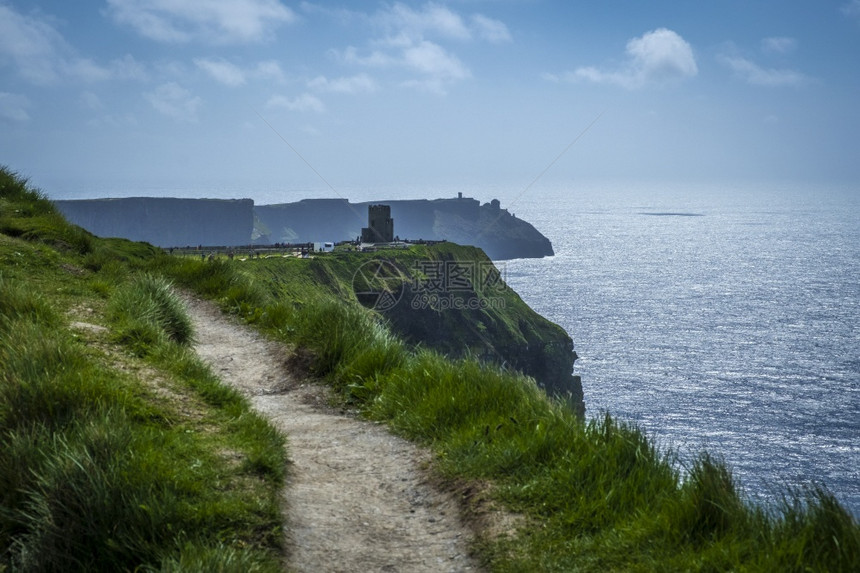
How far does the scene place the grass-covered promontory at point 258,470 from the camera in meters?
5.00

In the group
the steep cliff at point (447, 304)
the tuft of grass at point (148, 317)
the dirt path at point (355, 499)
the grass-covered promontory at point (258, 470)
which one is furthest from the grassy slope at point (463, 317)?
the grass-covered promontory at point (258, 470)

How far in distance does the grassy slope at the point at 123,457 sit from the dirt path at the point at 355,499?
34 centimetres

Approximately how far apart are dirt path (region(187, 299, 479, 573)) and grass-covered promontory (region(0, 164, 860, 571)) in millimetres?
296

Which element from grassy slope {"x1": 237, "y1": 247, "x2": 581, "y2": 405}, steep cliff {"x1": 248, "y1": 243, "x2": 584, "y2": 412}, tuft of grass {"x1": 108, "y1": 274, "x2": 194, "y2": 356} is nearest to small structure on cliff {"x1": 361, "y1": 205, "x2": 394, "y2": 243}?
steep cliff {"x1": 248, "y1": 243, "x2": 584, "y2": 412}

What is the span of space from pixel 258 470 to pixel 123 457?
1331 millimetres

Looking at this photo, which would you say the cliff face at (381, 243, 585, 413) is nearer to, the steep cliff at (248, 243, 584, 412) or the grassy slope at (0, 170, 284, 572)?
the steep cliff at (248, 243, 584, 412)

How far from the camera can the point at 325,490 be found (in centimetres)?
686

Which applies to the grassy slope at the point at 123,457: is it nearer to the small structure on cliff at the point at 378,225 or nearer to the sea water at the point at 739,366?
the sea water at the point at 739,366

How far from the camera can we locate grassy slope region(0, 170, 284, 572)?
5.07 m

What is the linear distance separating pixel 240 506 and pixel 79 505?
121cm

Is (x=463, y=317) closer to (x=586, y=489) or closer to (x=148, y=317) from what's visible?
(x=148, y=317)

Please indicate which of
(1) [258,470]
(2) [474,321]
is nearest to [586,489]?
(1) [258,470]

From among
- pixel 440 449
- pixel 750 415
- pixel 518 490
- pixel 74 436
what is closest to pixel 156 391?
pixel 74 436

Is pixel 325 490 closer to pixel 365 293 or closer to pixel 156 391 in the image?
pixel 156 391
